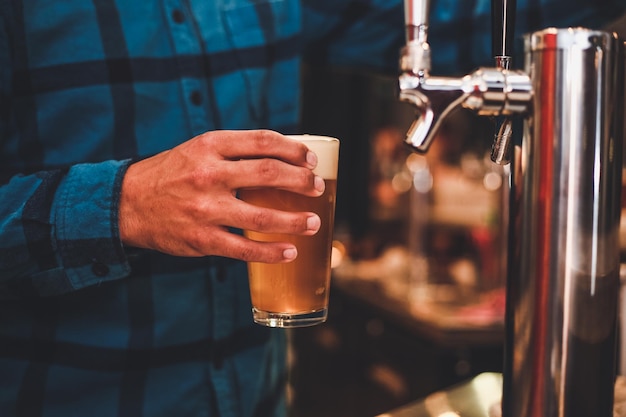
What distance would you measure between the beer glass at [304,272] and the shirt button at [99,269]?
21 cm

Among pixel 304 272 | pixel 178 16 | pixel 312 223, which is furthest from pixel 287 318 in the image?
pixel 178 16

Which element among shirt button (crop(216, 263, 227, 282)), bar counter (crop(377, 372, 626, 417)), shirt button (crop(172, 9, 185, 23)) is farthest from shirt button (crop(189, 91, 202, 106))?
bar counter (crop(377, 372, 626, 417))

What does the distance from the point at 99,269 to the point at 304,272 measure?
0.98 feet

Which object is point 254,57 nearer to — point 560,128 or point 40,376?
point 40,376

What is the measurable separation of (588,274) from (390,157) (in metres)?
4.23

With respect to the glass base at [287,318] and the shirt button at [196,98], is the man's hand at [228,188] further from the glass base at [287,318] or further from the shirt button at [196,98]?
the shirt button at [196,98]

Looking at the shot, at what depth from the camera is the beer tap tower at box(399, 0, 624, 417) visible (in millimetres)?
621

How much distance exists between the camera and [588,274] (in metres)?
0.64

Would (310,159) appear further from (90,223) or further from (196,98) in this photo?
(196,98)

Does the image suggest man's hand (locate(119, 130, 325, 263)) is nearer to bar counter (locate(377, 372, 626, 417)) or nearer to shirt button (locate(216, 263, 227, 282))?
bar counter (locate(377, 372, 626, 417))

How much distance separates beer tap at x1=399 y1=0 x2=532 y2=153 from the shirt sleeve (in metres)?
0.40

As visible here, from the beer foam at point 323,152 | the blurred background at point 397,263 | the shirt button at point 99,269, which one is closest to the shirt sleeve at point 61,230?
the shirt button at point 99,269

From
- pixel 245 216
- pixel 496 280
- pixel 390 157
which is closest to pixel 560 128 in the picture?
pixel 245 216

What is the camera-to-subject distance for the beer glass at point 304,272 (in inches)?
32.0
